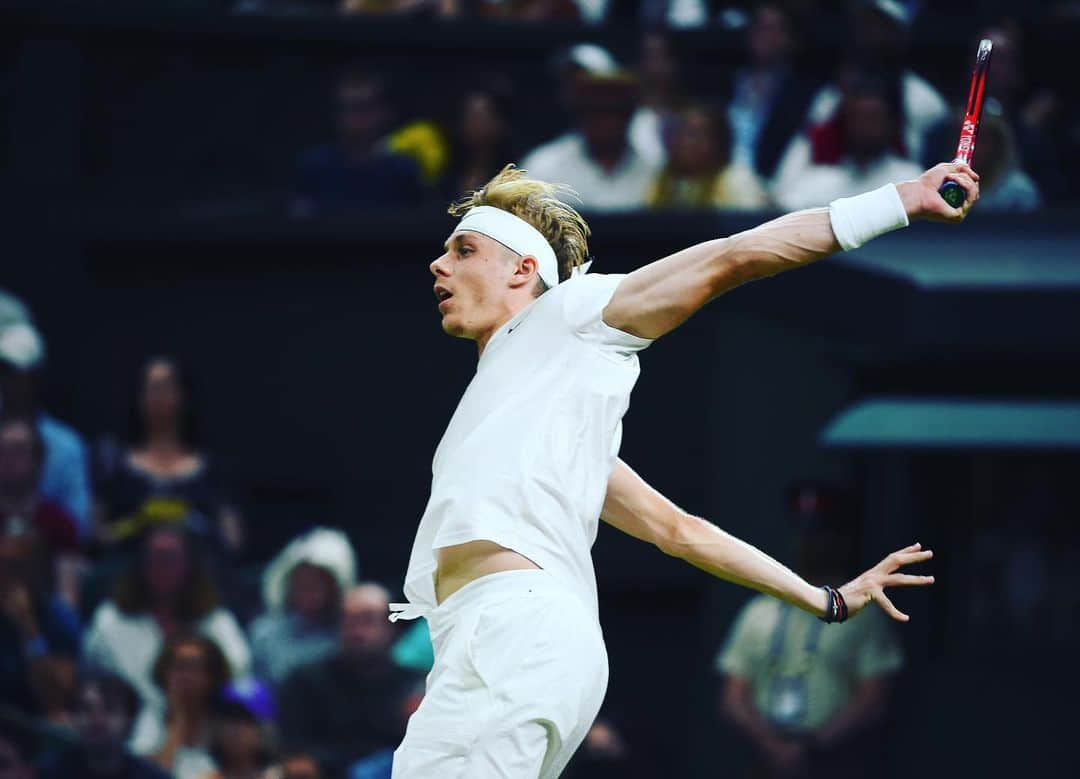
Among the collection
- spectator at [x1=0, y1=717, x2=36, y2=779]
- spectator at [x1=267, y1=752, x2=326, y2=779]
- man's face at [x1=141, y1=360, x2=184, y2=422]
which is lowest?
spectator at [x1=0, y1=717, x2=36, y2=779]

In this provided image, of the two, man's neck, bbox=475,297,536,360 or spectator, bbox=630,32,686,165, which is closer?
man's neck, bbox=475,297,536,360

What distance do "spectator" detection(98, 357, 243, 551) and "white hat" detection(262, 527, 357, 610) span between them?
238 millimetres

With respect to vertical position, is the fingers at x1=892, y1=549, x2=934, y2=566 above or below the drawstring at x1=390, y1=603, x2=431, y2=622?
above

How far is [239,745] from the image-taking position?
805cm

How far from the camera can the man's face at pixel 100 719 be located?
8266 millimetres

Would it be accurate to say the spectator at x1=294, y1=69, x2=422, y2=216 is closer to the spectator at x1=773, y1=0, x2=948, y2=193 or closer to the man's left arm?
the spectator at x1=773, y1=0, x2=948, y2=193

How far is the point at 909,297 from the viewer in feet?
28.3

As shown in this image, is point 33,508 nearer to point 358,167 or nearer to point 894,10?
point 358,167

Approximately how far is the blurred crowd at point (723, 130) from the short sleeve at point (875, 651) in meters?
1.80

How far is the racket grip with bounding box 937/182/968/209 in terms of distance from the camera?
4457mm

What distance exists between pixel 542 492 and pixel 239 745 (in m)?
3.71

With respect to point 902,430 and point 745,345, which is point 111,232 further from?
point 902,430

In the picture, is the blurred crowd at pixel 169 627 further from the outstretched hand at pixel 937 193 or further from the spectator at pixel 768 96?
the outstretched hand at pixel 937 193

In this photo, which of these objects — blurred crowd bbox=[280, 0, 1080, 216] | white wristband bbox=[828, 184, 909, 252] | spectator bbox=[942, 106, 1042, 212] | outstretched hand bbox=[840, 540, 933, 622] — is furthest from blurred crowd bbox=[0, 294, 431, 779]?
white wristband bbox=[828, 184, 909, 252]
